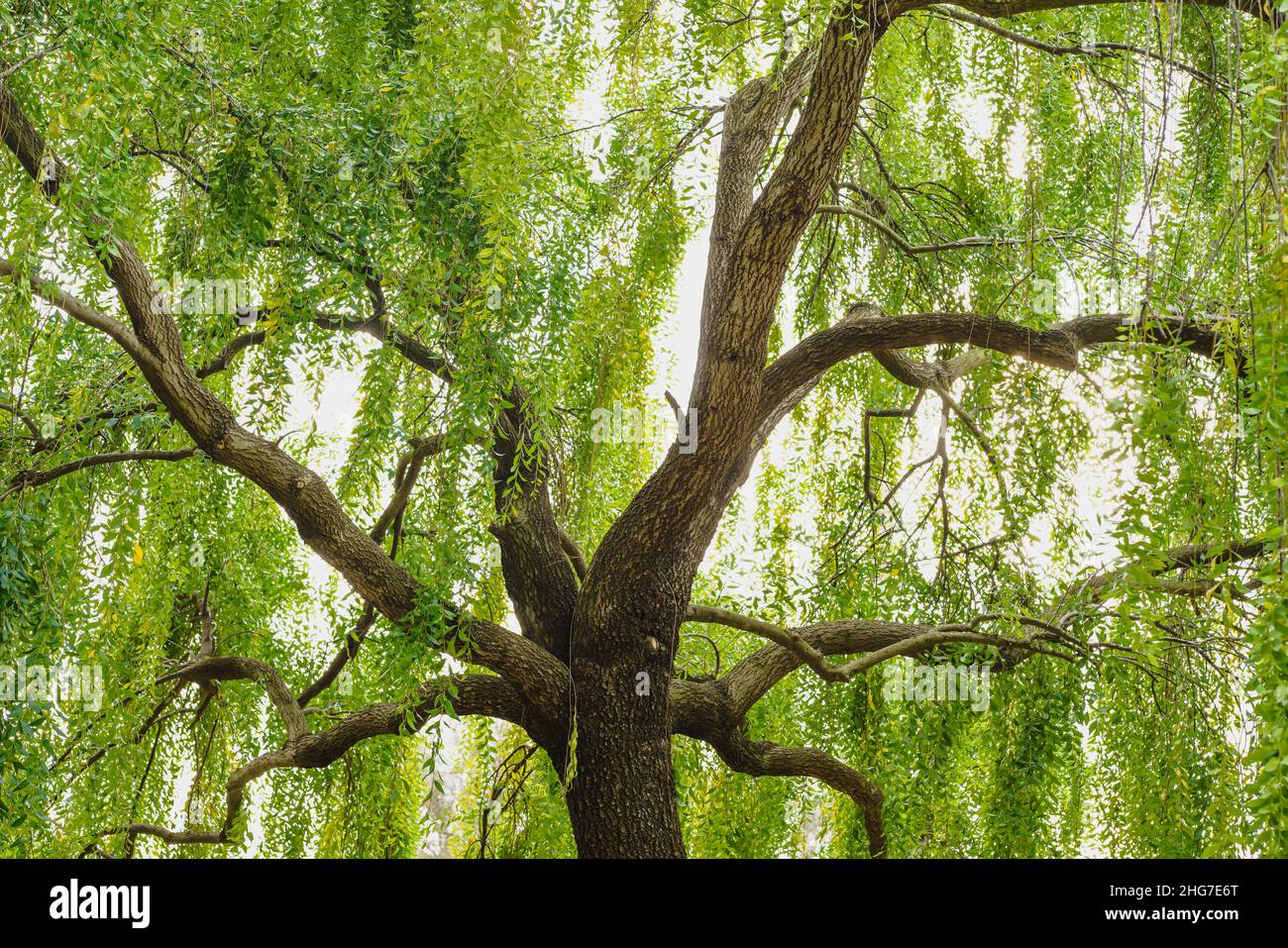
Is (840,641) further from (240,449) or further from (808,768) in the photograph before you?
(240,449)

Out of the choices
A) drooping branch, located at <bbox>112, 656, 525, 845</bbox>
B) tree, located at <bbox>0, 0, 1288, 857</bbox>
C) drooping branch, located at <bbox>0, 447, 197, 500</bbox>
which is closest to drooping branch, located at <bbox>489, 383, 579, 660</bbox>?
tree, located at <bbox>0, 0, 1288, 857</bbox>

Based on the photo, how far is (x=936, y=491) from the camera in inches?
159

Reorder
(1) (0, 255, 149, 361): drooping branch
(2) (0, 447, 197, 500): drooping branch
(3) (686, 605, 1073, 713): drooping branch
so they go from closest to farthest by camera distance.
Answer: (1) (0, 255, 149, 361): drooping branch → (2) (0, 447, 197, 500): drooping branch → (3) (686, 605, 1073, 713): drooping branch

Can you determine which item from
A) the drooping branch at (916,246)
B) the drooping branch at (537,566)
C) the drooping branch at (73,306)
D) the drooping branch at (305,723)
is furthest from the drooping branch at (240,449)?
the drooping branch at (916,246)

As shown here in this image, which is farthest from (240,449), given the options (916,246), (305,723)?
(916,246)

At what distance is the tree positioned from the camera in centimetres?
276

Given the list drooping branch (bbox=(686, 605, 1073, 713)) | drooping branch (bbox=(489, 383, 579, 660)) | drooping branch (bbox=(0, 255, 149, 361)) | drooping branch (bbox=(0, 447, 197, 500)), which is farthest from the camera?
drooping branch (bbox=(489, 383, 579, 660))

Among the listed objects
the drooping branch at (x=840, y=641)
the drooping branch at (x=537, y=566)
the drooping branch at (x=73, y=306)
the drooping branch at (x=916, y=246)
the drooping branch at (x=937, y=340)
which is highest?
the drooping branch at (x=916, y=246)

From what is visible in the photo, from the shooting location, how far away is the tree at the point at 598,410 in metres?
2.76

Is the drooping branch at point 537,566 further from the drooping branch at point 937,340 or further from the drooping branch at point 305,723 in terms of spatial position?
the drooping branch at point 937,340

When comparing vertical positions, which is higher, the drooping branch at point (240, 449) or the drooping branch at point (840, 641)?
the drooping branch at point (240, 449)

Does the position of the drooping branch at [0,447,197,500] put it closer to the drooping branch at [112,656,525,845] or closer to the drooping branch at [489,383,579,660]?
the drooping branch at [112,656,525,845]

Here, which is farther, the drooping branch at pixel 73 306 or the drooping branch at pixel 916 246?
the drooping branch at pixel 916 246
